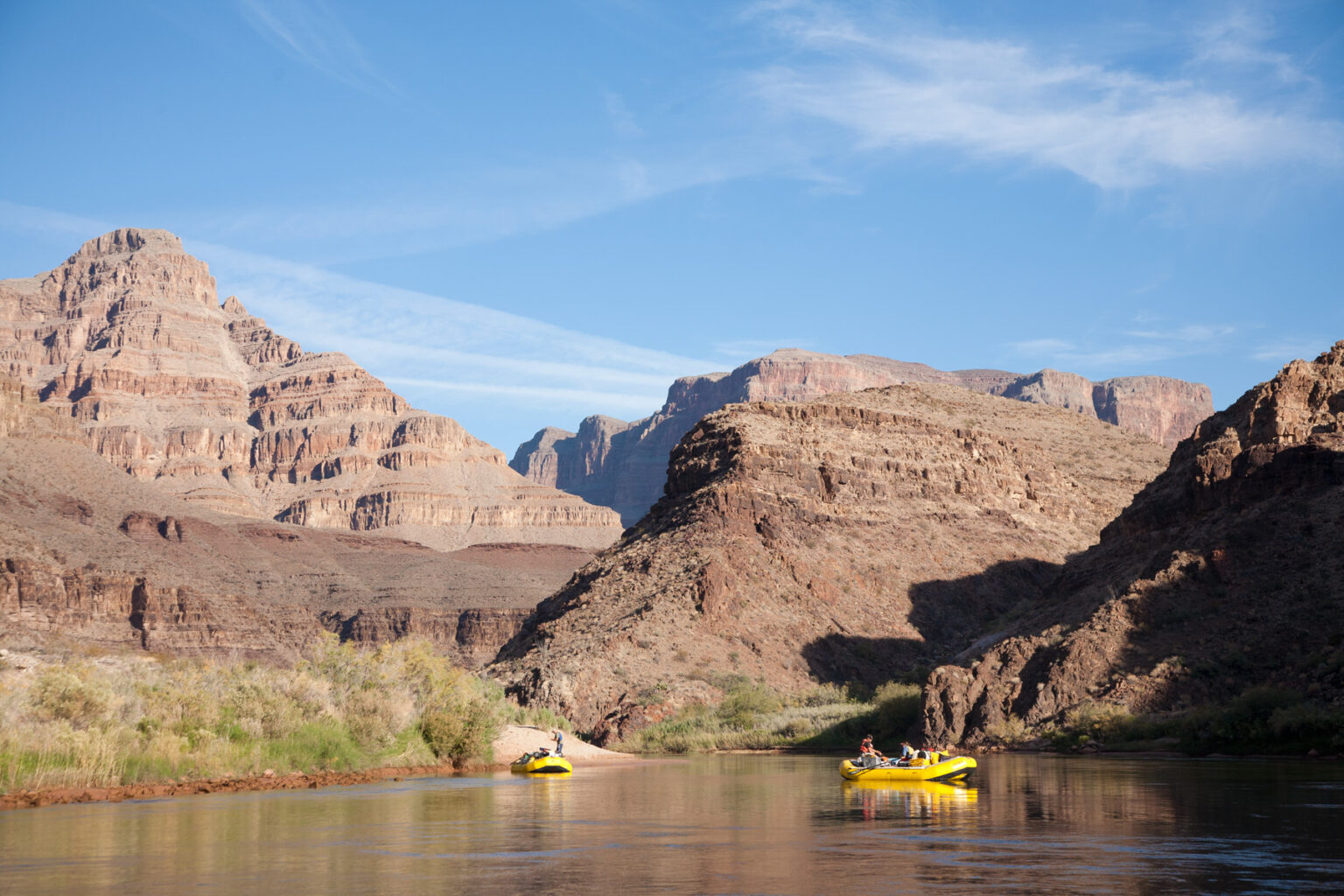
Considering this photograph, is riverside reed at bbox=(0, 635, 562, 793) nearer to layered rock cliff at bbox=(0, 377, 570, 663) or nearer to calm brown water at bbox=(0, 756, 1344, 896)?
calm brown water at bbox=(0, 756, 1344, 896)

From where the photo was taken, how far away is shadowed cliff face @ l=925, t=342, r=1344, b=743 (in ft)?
165

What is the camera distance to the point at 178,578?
14650cm

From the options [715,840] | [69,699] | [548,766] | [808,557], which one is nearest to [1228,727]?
[548,766]

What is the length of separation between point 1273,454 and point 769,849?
46.9 m

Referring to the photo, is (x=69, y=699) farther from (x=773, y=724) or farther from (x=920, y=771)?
(x=773, y=724)

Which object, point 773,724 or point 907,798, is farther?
point 773,724

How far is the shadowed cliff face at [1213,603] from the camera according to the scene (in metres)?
50.4

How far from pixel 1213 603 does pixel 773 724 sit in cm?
2115

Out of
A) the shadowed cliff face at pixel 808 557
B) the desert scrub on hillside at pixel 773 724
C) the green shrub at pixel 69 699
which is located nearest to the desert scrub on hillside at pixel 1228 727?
the desert scrub on hillside at pixel 773 724

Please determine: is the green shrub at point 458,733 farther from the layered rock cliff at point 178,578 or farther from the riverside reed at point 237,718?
the layered rock cliff at point 178,578

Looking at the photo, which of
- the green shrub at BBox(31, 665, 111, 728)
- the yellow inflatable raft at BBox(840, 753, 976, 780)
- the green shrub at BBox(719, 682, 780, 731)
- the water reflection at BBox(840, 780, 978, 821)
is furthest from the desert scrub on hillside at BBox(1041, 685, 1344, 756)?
the green shrub at BBox(31, 665, 111, 728)

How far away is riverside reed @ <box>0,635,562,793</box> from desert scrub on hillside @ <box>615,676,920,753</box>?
494 inches

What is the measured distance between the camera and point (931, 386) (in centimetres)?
13800

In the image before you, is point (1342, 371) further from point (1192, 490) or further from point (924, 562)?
point (924, 562)
